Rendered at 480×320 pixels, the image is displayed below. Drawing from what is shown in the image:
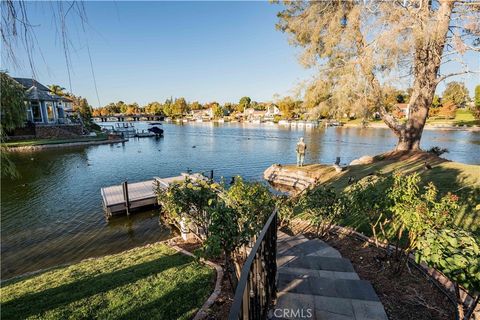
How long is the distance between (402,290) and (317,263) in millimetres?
1317

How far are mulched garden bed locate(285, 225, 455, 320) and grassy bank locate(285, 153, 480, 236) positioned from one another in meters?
1.57

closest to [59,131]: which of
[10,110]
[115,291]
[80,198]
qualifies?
[80,198]

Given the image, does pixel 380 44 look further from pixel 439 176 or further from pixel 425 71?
pixel 439 176

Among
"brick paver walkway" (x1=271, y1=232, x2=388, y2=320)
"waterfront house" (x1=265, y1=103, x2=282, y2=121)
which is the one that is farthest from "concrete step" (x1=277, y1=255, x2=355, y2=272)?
"waterfront house" (x1=265, y1=103, x2=282, y2=121)

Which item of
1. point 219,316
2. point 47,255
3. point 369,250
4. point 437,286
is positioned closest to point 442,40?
point 369,250

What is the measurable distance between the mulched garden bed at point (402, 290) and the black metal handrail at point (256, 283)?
177cm

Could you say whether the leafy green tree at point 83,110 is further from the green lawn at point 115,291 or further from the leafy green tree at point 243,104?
the leafy green tree at point 243,104

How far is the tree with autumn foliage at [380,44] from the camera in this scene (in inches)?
367

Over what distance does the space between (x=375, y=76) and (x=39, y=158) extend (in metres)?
32.7

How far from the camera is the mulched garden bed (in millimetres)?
3074

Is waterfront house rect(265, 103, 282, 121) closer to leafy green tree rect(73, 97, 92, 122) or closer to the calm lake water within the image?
leafy green tree rect(73, 97, 92, 122)

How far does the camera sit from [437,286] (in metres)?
3.58

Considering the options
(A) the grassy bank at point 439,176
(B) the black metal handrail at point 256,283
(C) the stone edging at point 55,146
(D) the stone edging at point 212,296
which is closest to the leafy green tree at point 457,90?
(A) the grassy bank at point 439,176

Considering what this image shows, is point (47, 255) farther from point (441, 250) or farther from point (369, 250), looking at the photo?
point (441, 250)
